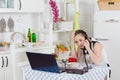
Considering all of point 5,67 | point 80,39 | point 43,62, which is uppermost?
point 80,39

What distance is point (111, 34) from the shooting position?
422cm

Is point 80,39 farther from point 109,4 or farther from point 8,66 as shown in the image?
point 109,4

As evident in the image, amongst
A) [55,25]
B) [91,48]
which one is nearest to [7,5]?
[55,25]

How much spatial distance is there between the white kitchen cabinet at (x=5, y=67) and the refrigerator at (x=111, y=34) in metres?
1.62

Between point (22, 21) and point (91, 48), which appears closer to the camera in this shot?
point (91, 48)

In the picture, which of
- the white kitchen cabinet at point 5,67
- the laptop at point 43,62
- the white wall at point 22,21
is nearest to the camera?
the laptop at point 43,62

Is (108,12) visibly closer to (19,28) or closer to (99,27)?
(99,27)

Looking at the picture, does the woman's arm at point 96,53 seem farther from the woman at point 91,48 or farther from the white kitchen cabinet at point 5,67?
the white kitchen cabinet at point 5,67

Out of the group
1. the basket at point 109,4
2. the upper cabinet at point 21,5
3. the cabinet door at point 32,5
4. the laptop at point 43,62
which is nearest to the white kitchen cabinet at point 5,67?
the upper cabinet at point 21,5

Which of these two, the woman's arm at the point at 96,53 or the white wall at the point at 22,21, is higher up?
the white wall at the point at 22,21

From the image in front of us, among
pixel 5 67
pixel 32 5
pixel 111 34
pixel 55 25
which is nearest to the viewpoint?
pixel 5 67

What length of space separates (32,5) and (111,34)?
4.47 feet

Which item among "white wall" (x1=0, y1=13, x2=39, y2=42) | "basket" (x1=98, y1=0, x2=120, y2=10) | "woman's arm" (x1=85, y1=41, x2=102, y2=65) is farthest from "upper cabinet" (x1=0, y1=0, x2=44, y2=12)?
"woman's arm" (x1=85, y1=41, x2=102, y2=65)

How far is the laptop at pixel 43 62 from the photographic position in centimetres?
247
